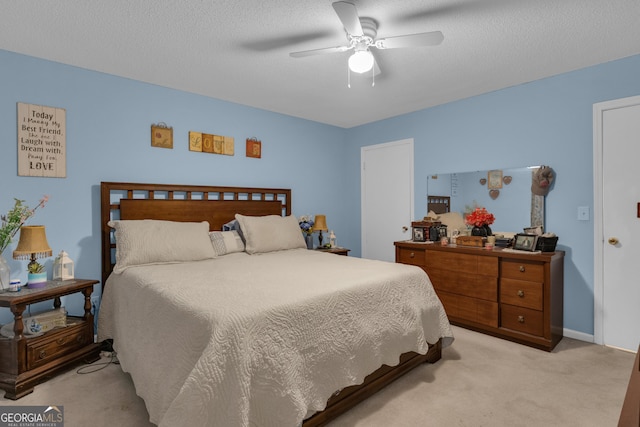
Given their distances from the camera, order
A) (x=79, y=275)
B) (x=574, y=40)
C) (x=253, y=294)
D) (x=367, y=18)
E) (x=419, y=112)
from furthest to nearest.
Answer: (x=419, y=112) → (x=79, y=275) → (x=574, y=40) → (x=367, y=18) → (x=253, y=294)

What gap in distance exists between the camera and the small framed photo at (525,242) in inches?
121

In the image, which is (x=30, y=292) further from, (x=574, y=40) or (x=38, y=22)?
(x=574, y=40)

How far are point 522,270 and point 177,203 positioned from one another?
335cm

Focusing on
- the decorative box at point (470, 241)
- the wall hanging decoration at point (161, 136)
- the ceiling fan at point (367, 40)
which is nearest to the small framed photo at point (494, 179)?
the decorative box at point (470, 241)

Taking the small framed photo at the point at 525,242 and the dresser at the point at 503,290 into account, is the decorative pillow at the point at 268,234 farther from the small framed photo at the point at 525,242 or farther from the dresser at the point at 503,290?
the small framed photo at the point at 525,242

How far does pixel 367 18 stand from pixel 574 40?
1.59m

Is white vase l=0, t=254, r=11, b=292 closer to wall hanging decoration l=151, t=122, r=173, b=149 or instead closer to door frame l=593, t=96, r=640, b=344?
wall hanging decoration l=151, t=122, r=173, b=149

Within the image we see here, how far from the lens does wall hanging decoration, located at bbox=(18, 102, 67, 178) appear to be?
8.86 feet

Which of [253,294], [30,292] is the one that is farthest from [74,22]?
[253,294]

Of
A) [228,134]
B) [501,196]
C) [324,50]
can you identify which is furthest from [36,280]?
[501,196]

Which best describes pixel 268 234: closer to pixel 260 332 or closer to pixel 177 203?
pixel 177 203

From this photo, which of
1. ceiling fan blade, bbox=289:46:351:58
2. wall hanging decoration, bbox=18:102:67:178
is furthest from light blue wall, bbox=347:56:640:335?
wall hanging decoration, bbox=18:102:67:178

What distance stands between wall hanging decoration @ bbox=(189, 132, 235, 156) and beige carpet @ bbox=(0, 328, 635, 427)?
224 cm

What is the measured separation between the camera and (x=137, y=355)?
2010 mm
